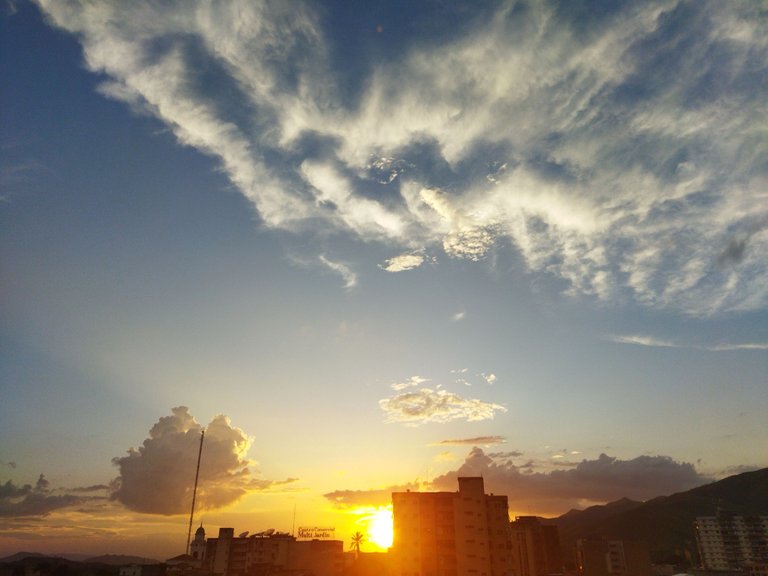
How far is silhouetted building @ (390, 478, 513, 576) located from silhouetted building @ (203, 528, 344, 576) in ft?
232

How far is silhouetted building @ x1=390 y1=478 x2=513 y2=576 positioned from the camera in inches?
4702

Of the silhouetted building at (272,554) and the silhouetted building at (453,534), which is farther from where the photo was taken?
the silhouetted building at (272,554)

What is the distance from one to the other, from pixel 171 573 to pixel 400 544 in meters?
83.1

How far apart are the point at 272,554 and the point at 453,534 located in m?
101

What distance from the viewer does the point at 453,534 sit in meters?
123

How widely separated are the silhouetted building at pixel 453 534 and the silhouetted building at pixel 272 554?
232ft

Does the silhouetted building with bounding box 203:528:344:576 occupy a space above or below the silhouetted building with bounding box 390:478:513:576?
below

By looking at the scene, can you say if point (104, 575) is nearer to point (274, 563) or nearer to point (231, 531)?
point (231, 531)

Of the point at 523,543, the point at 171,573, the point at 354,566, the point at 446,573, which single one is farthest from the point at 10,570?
the point at 523,543

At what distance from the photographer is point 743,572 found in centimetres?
19575

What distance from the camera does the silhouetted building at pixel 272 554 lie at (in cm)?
18412

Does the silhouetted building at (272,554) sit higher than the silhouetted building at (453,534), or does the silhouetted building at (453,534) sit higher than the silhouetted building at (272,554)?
the silhouetted building at (453,534)

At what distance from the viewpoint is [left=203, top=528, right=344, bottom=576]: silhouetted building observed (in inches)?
7249

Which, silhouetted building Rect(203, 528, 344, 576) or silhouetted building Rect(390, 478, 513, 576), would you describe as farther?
silhouetted building Rect(203, 528, 344, 576)
